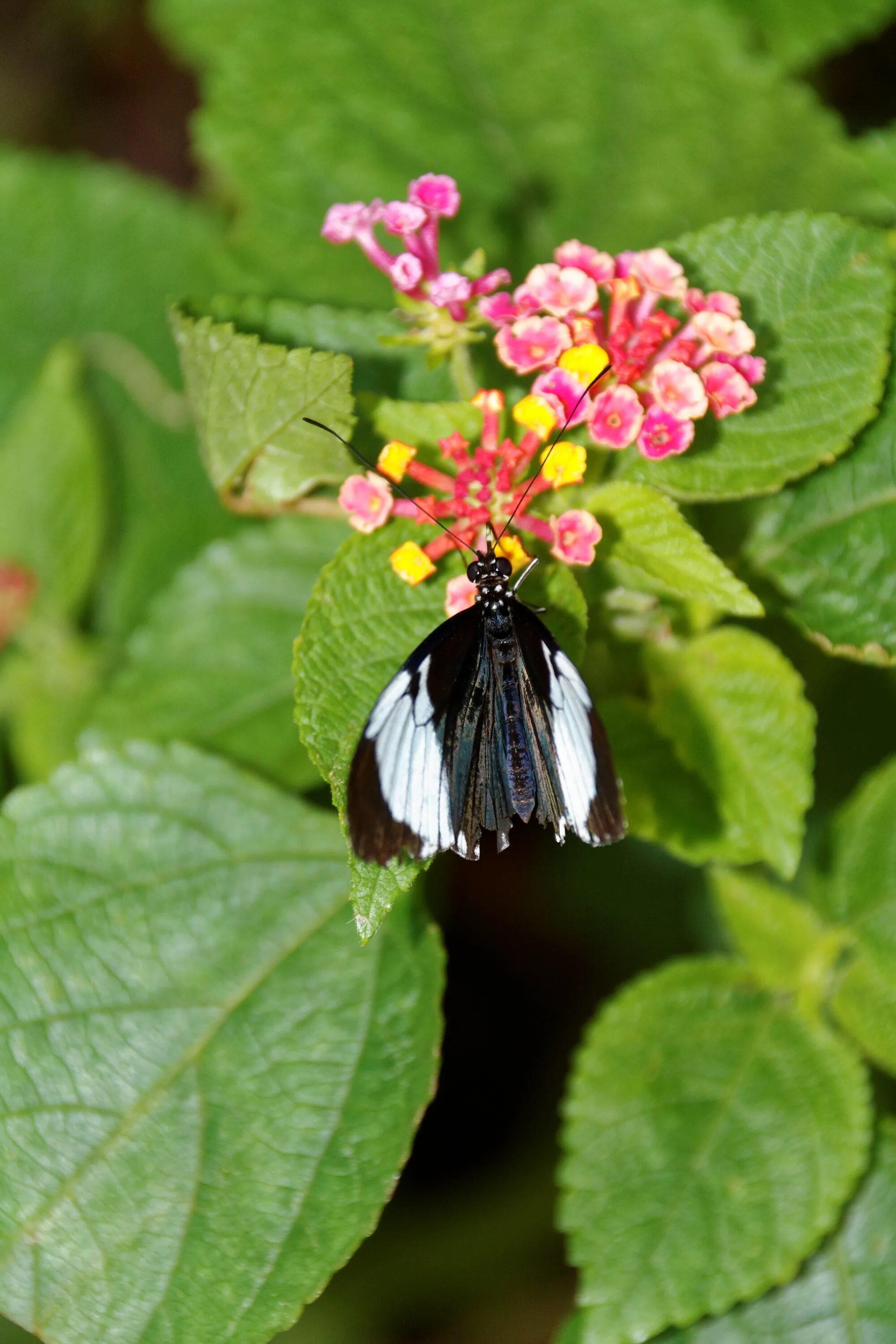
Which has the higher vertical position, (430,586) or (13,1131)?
(430,586)

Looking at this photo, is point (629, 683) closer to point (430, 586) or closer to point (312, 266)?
point (430, 586)

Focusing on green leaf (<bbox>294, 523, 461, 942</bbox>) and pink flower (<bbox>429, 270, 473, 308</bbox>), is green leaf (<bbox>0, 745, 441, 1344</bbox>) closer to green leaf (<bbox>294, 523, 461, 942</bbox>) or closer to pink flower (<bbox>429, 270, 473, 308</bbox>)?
green leaf (<bbox>294, 523, 461, 942</bbox>)

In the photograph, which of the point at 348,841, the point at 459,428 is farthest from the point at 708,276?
the point at 348,841

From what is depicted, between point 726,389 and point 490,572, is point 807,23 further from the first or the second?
point 490,572

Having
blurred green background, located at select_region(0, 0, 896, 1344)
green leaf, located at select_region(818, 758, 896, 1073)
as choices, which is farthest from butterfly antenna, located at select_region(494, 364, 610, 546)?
green leaf, located at select_region(818, 758, 896, 1073)

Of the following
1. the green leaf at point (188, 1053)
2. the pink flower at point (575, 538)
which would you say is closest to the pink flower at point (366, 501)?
the pink flower at point (575, 538)

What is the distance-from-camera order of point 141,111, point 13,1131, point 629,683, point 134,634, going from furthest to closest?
1. point 141,111
2. point 134,634
3. point 629,683
4. point 13,1131
